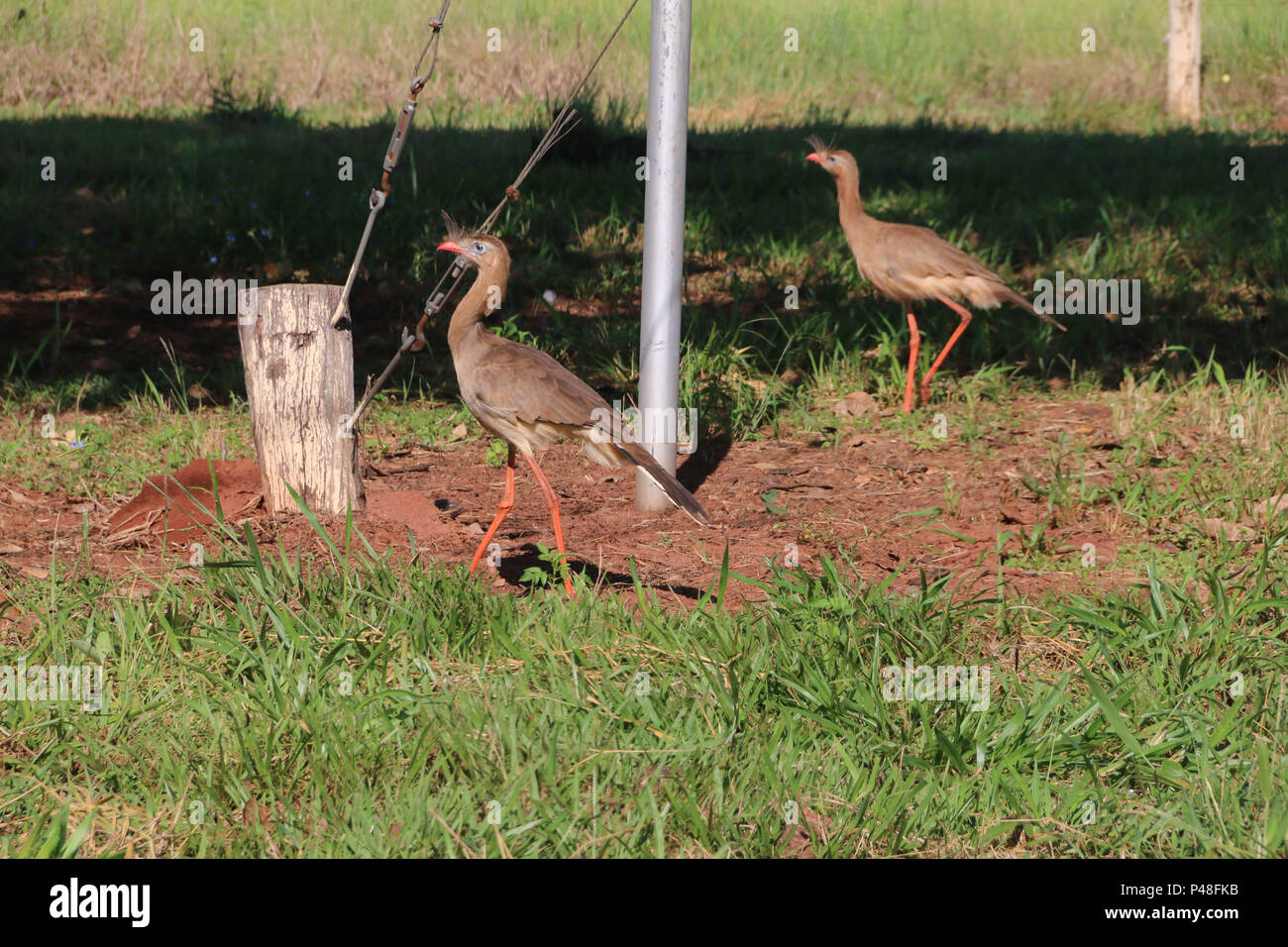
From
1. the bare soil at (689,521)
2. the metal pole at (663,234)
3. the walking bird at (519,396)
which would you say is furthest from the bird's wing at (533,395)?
the metal pole at (663,234)

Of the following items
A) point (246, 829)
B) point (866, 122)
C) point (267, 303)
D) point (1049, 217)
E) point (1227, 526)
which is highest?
point (866, 122)

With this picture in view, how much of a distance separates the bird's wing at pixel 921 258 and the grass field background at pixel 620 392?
18.9 inches

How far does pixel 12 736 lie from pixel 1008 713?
2468 millimetres

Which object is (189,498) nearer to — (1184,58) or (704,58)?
(704,58)

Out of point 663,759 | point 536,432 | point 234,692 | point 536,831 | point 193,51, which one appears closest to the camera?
point 536,831

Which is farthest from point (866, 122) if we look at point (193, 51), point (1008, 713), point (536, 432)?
point (1008, 713)

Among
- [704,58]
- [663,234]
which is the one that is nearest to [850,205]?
[663,234]

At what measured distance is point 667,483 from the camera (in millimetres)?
4125

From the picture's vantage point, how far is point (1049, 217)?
881 cm

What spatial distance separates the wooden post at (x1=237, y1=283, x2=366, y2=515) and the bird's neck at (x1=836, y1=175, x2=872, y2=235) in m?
3.20

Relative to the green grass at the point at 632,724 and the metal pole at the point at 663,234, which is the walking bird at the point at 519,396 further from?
the green grass at the point at 632,724

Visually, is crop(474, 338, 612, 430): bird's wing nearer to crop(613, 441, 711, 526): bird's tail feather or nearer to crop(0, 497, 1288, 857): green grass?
crop(613, 441, 711, 526): bird's tail feather

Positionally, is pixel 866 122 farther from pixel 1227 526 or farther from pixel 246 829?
pixel 246 829

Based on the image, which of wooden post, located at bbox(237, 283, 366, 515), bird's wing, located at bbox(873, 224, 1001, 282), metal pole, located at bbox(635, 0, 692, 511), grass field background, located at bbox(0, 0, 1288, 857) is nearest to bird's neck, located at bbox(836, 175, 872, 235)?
bird's wing, located at bbox(873, 224, 1001, 282)
